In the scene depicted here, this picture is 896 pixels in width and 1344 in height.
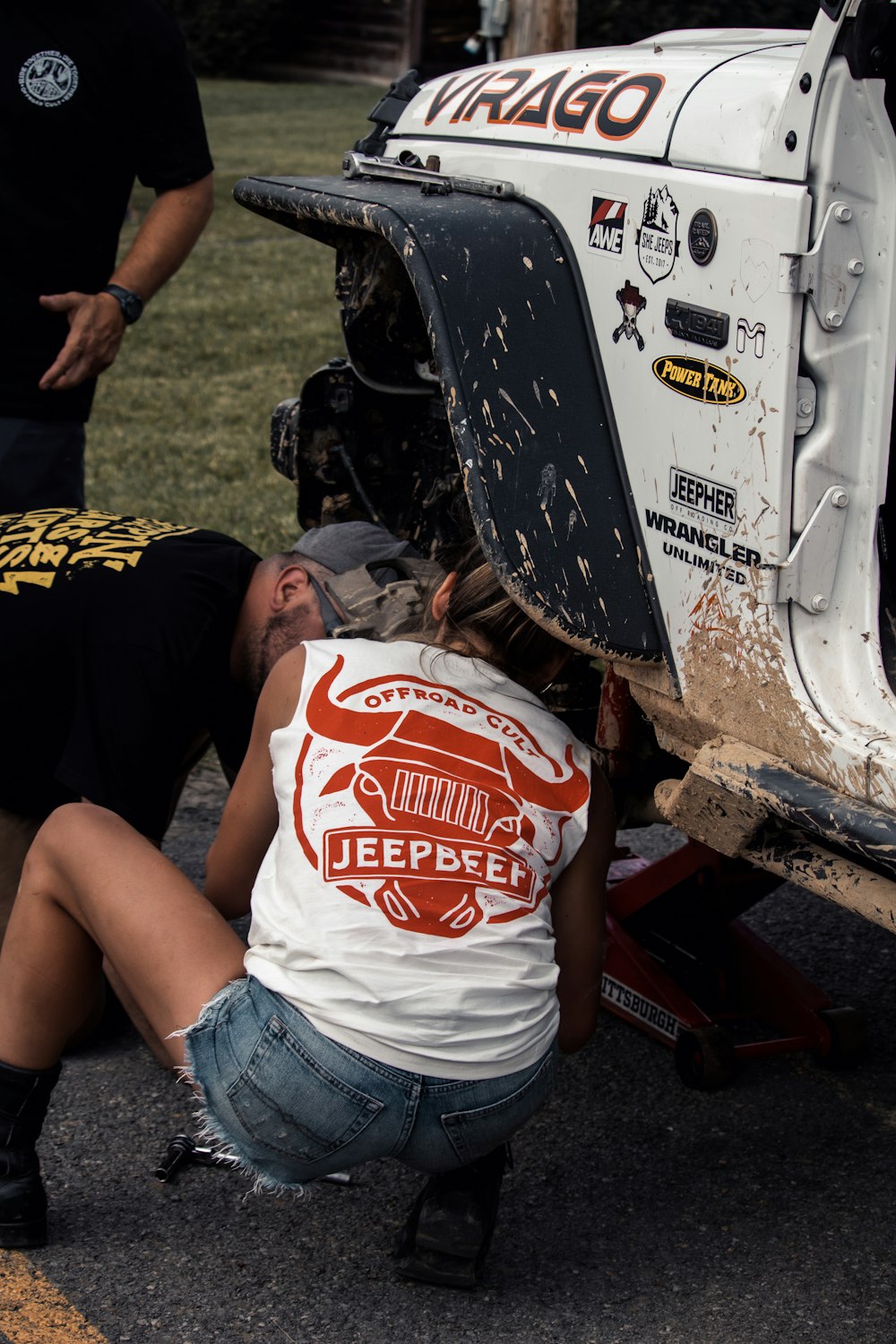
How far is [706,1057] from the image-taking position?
2848 millimetres

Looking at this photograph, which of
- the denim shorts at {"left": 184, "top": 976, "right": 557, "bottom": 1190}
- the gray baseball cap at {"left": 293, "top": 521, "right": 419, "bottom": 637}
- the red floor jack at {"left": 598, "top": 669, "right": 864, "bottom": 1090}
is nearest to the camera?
the denim shorts at {"left": 184, "top": 976, "right": 557, "bottom": 1190}

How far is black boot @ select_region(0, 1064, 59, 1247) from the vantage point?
232 cm

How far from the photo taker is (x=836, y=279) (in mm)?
2090

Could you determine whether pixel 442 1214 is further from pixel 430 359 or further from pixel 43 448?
pixel 43 448

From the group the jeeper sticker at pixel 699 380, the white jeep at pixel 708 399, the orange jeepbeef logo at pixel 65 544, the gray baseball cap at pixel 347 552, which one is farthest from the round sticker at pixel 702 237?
the orange jeepbeef logo at pixel 65 544

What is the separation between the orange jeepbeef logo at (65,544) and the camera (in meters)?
2.67

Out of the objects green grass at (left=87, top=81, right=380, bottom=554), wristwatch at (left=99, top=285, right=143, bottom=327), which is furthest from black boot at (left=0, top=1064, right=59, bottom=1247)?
green grass at (left=87, top=81, right=380, bottom=554)

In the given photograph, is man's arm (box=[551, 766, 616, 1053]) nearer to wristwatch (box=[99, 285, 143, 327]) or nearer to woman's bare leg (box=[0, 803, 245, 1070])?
woman's bare leg (box=[0, 803, 245, 1070])

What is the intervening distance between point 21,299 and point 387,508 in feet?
3.16

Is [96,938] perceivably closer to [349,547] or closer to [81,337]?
[349,547]

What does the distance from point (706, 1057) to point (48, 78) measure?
2.53 m

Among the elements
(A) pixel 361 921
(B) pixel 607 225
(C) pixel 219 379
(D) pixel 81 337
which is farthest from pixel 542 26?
(A) pixel 361 921

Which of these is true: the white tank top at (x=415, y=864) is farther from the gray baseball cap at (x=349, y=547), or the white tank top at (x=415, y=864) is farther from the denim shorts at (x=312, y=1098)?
the gray baseball cap at (x=349, y=547)

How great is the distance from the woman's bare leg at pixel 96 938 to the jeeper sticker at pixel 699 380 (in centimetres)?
100
